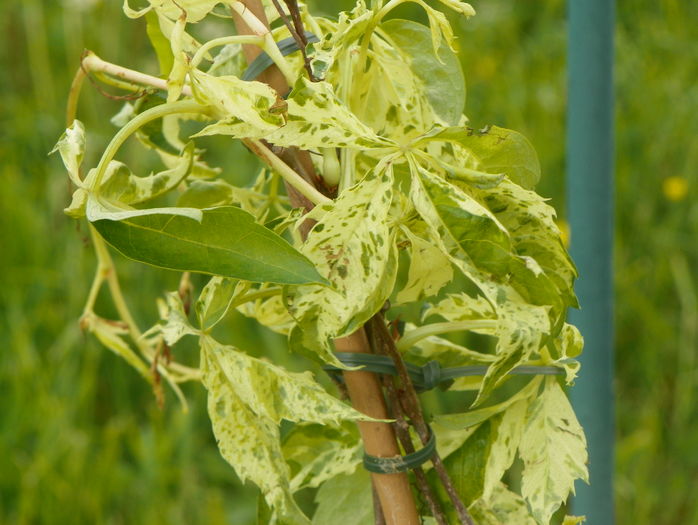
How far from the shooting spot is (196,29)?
6.24 ft

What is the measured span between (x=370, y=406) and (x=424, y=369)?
0.05 meters

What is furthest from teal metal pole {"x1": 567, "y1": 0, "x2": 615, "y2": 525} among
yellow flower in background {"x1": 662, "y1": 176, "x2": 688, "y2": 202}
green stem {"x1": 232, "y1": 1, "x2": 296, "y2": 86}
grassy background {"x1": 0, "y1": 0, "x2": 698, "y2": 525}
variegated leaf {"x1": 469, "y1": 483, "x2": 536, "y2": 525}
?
yellow flower in background {"x1": 662, "y1": 176, "x2": 688, "y2": 202}

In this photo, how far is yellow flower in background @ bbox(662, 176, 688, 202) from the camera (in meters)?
1.66

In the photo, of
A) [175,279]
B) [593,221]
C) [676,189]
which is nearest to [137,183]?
[593,221]

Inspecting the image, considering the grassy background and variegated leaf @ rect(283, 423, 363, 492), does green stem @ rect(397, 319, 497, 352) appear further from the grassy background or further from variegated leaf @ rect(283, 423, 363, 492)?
the grassy background

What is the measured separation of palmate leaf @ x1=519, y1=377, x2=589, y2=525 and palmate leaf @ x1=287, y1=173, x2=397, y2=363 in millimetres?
128

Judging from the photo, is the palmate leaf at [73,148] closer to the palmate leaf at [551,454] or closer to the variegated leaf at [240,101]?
the variegated leaf at [240,101]

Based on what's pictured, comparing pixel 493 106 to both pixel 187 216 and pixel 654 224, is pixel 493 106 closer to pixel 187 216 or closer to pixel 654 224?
pixel 654 224

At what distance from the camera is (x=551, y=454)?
0.46 m

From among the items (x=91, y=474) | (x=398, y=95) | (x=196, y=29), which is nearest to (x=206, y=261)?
(x=398, y=95)

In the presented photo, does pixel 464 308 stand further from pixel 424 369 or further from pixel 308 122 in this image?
pixel 308 122

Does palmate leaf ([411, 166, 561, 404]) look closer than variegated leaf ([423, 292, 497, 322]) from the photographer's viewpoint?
Yes

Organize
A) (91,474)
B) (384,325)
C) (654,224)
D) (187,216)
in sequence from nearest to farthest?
(187,216), (384,325), (91,474), (654,224)

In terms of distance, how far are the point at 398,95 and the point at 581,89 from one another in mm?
347
